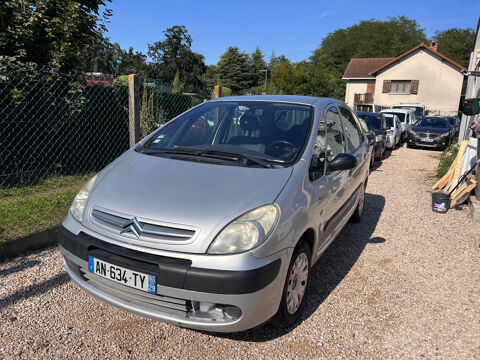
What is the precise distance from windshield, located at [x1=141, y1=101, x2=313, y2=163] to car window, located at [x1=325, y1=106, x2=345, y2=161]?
0.29 meters

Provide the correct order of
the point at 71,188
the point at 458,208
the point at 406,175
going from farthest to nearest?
the point at 406,175 → the point at 458,208 → the point at 71,188

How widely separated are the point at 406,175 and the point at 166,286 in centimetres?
846

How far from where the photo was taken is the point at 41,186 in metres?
5.36

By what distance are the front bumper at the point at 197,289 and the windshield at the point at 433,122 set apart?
15279mm

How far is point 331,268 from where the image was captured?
369 centimetres

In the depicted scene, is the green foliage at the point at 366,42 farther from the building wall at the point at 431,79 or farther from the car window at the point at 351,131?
the car window at the point at 351,131

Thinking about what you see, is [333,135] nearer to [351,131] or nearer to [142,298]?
[351,131]

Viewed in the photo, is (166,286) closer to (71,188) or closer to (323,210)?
(323,210)

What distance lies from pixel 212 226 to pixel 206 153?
98cm

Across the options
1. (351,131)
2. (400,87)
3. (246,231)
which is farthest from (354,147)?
(400,87)

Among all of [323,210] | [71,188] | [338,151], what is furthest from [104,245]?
[71,188]

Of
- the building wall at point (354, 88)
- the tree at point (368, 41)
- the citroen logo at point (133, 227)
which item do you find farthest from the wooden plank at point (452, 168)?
the tree at point (368, 41)

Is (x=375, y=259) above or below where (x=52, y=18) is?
below

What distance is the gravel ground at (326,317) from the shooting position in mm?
2412
